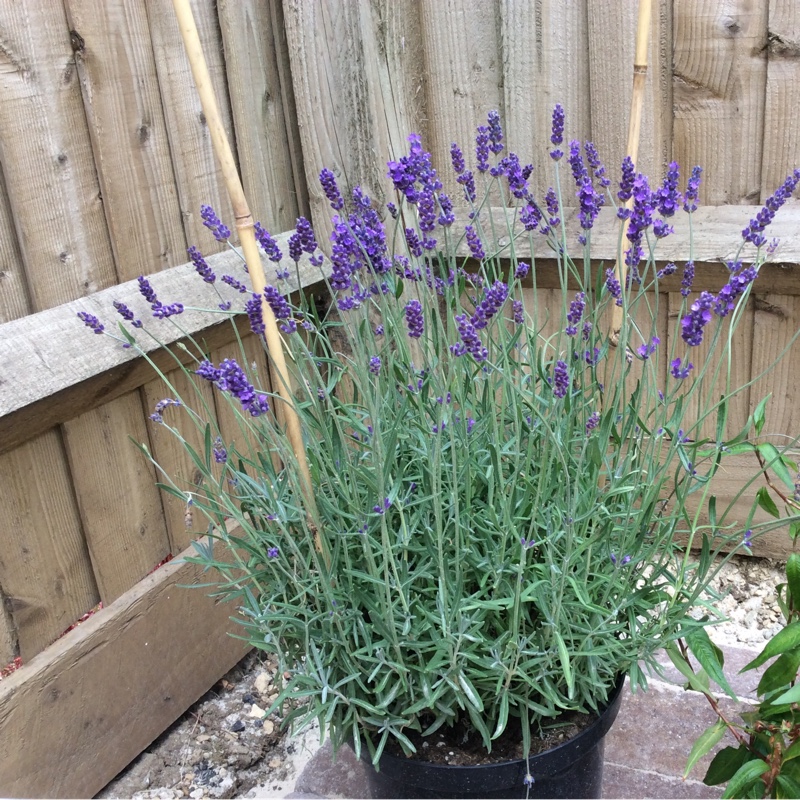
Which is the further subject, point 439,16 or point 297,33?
point 439,16

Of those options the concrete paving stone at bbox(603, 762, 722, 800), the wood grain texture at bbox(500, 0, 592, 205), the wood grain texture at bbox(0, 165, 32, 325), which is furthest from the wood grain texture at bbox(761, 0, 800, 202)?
the wood grain texture at bbox(0, 165, 32, 325)

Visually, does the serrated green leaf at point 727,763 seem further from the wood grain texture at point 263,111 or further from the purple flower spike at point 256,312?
the wood grain texture at point 263,111

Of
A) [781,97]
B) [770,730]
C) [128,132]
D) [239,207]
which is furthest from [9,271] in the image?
[781,97]

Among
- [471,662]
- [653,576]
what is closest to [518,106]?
[653,576]

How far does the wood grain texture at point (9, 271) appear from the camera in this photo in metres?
1.65

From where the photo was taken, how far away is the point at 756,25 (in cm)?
217

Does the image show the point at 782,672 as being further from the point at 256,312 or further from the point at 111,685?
the point at 111,685

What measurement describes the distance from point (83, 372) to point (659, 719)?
1.55m

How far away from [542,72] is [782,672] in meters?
1.70

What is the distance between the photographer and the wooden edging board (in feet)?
5.77

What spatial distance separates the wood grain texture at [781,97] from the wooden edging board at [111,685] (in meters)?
1.81

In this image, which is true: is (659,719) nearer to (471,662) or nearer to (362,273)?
(471,662)

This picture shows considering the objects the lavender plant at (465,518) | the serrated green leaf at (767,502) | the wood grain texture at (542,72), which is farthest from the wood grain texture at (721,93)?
the serrated green leaf at (767,502)

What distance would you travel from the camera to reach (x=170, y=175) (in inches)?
79.1
